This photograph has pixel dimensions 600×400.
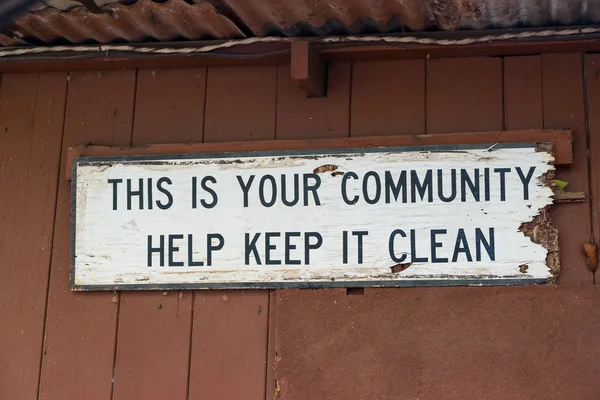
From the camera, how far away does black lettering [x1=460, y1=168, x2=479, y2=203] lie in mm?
2594

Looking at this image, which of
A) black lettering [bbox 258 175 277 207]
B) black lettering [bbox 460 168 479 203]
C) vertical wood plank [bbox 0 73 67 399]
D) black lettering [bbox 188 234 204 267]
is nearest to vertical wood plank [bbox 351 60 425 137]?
black lettering [bbox 460 168 479 203]

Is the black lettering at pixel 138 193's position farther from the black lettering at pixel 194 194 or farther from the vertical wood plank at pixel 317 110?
the vertical wood plank at pixel 317 110

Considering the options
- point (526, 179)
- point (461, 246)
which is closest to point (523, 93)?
point (526, 179)

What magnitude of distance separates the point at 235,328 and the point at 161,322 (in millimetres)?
264

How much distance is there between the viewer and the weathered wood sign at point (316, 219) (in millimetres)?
2559

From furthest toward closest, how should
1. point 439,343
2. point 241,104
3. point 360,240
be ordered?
point 241,104, point 360,240, point 439,343

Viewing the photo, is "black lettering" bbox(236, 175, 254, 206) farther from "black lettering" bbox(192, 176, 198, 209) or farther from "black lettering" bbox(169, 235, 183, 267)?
"black lettering" bbox(169, 235, 183, 267)

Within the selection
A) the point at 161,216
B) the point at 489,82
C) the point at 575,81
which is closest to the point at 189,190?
the point at 161,216

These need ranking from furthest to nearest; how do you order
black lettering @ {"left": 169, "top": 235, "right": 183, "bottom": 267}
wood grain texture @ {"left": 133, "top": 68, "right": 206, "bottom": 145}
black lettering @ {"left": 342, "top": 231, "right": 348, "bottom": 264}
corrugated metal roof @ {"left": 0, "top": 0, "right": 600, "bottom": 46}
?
wood grain texture @ {"left": 133, "top": 68, "right": 206, "bottom": 145} < black lettering @ {"left": 169, "top": 235, "right": 183, "bottom": 267} < black lettering @ {"left": 342, "top": 231, "right": 348, "bottom": 264} < corrugated metal roof @ {"left": 0, "top": 0, "right": 600, "bottom": 46}

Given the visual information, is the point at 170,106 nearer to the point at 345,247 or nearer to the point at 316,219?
the point at 316,219

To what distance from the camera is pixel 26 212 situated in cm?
295

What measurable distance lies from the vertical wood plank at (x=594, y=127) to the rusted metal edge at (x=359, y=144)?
86 mm

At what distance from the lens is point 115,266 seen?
278cm

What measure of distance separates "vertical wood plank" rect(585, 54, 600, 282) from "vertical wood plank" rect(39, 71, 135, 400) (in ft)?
5.20
